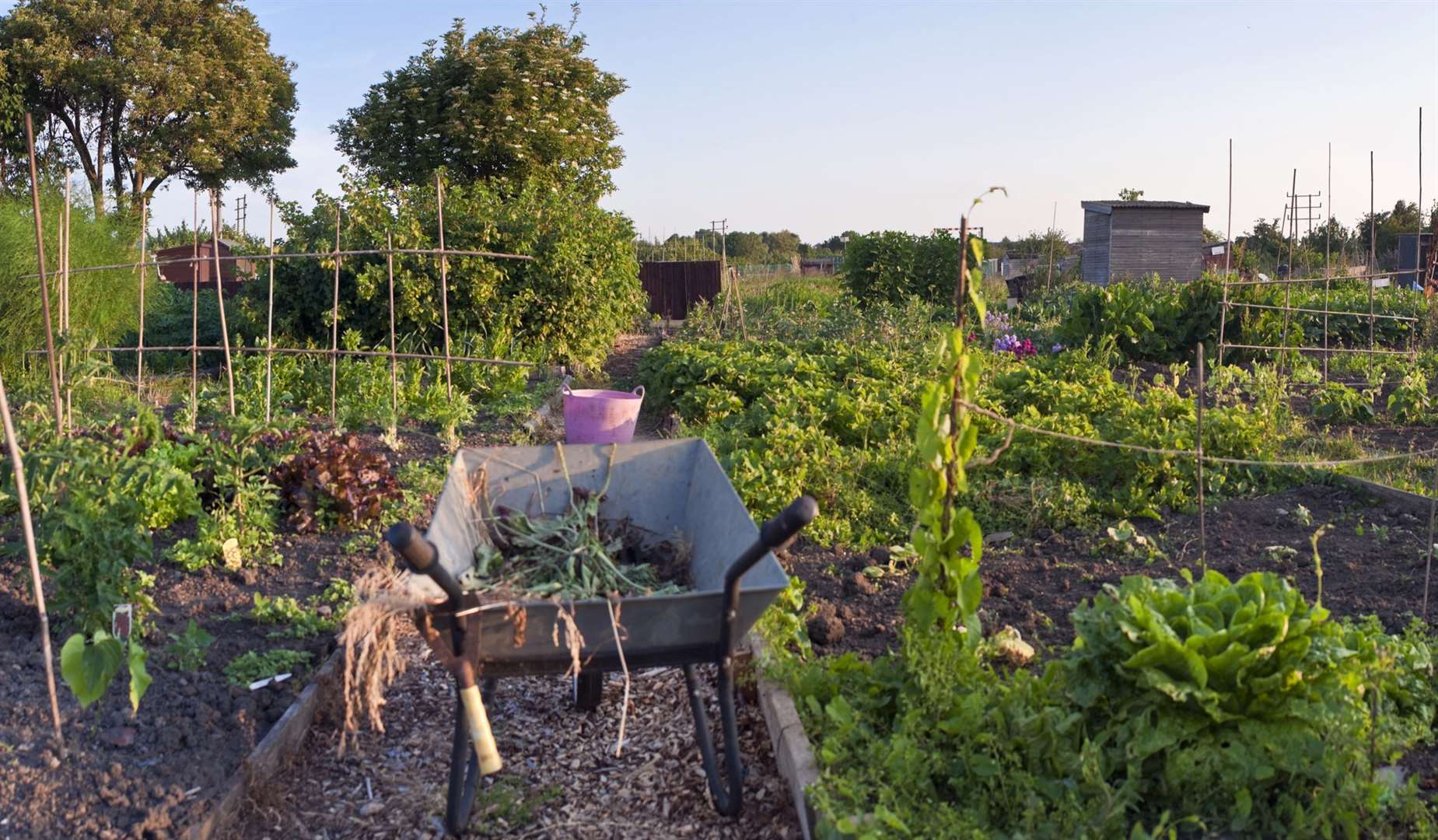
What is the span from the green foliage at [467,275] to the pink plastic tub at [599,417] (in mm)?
2986

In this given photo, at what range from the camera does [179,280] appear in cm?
1894

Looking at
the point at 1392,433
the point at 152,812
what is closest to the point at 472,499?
the point at 152,812

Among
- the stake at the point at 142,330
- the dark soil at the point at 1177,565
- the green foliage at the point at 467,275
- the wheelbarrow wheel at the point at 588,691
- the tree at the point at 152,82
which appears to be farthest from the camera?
the tree at the point at 152,82

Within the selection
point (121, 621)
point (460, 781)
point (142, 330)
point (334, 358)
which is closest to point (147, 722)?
point (121, 621)

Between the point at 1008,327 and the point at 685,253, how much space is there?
13987mm

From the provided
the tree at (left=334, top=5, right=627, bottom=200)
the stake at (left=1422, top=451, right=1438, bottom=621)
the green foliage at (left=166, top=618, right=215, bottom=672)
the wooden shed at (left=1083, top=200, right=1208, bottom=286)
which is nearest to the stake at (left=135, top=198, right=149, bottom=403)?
the green foliage at (left=166, top=618, right=215, bottom=672)

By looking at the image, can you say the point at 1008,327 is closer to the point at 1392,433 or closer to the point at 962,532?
the point at 1392,433

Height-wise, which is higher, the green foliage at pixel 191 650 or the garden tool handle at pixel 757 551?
the garden tool handle at pixel 757 551

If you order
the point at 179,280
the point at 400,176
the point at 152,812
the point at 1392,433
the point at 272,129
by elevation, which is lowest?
the point at 152,812

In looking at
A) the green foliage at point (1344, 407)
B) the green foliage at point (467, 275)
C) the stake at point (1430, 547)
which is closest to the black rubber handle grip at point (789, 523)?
the stake at point (1430, 547)

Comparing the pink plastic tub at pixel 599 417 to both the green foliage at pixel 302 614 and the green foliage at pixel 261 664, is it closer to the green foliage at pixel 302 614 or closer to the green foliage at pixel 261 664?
the green foliage at pixel 302 614

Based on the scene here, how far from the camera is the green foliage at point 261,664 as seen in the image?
3.24 meters

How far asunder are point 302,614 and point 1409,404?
6.90 meters

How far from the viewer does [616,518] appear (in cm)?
350
